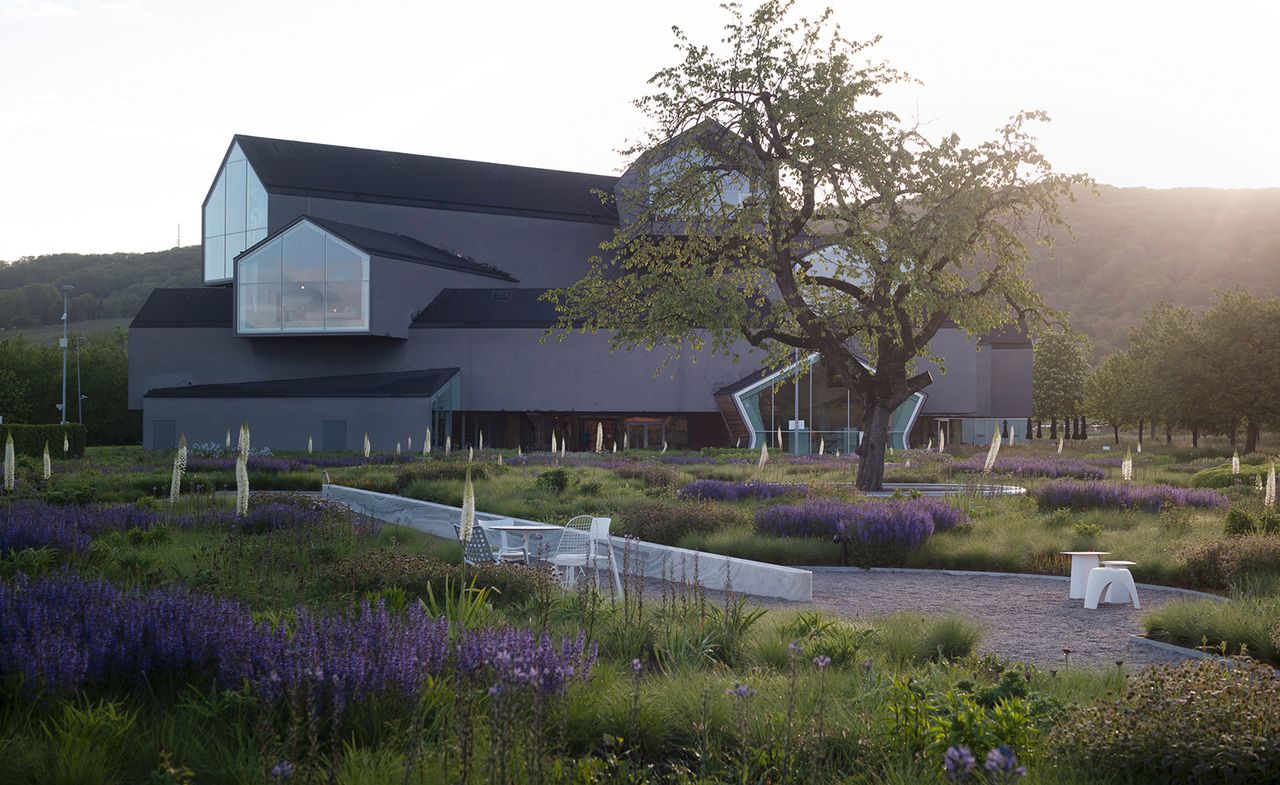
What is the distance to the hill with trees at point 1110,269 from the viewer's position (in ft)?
428

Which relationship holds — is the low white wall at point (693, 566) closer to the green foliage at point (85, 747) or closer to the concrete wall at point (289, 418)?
the green foliage at point (85, 747)

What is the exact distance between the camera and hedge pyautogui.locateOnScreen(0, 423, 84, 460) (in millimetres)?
A: 34125

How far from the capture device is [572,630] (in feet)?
23.6

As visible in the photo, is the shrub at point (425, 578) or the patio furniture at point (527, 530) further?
the patio furniture at point (527, 530)

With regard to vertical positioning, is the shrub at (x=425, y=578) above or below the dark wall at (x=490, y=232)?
below

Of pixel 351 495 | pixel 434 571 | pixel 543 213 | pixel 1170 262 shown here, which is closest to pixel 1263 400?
pixel 543 213

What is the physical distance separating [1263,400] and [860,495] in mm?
36919

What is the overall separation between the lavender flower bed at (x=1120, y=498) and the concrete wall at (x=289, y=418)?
29.5 metres

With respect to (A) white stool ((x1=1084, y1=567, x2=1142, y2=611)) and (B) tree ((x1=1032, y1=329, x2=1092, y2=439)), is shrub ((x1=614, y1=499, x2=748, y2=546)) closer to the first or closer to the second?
(A) white stool ((x1=1084, y1=567, x2=1142, y2=611))

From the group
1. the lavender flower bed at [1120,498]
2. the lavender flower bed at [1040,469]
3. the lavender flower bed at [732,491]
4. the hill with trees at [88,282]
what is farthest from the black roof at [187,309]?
the hill with trees at [88,282]

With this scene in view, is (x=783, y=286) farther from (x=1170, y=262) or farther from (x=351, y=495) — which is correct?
(x=1170, y=262)

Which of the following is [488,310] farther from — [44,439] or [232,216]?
[44,439]

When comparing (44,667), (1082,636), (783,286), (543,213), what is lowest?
(1082,636)

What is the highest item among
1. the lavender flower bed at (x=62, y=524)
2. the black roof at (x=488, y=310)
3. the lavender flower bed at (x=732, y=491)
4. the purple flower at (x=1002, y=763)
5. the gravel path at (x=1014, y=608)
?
the black roof at (x=488, y=310)
